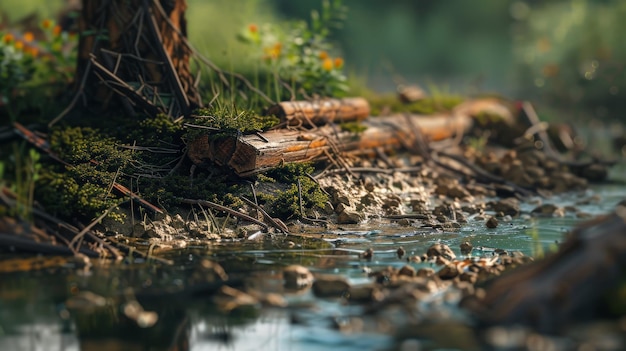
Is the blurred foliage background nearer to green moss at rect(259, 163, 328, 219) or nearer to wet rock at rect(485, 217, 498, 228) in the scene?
green moss at rect(259, 163, 328, 219)

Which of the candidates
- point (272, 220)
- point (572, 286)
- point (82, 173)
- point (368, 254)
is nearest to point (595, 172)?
point (272, 220)

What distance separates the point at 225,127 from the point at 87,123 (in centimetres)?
149

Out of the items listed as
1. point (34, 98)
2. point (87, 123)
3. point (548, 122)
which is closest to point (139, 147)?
point (87, 123)

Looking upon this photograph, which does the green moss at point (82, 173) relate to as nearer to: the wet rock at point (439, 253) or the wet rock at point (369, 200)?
the wet rock at point (369, 200)

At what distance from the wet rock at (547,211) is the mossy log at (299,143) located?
191 cm

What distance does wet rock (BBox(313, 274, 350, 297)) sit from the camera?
208 inches

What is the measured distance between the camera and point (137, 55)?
→ 844 centimetres

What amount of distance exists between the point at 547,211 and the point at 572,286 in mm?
4536

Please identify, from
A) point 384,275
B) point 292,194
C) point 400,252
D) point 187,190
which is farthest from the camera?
point 292,194

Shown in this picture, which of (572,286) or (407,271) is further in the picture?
(407,271)

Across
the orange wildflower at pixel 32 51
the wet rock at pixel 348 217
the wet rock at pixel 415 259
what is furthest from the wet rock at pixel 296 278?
the orange wildflower at pixel 32 51

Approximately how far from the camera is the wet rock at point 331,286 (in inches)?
208

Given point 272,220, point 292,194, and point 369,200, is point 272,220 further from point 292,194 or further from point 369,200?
point 369,200

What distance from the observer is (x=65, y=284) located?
5.40 metres
